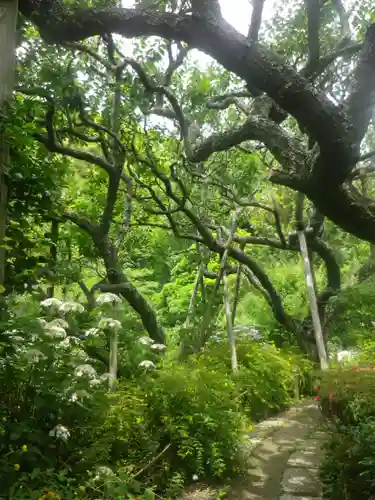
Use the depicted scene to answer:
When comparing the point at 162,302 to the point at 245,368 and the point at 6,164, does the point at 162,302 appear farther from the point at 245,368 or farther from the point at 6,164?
the point at 6,164

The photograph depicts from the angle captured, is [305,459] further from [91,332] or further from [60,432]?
[60,432]

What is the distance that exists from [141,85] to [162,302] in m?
7.99

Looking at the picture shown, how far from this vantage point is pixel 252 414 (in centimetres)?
649

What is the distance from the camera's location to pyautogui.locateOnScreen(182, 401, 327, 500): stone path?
3795 millimetres

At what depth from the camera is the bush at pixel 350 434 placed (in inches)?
123

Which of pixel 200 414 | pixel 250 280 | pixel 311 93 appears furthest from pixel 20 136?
pixel 250 280

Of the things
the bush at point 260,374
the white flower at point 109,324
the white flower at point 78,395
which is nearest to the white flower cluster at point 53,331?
the white flower at point 78,395

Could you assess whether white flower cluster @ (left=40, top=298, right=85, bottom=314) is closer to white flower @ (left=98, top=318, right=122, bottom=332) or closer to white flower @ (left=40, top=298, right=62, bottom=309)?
white flower @ (left=40, top=298, right=62, bottom=309)

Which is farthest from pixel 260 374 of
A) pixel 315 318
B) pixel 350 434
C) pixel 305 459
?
pixel 350 434

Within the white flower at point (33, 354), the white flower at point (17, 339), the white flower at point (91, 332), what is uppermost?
the white flower at point (91, 332)

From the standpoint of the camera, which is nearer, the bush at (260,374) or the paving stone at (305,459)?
the paving stone at (305,459)

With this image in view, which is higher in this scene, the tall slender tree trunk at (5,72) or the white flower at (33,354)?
the tall slender tree trunk at (5,72)

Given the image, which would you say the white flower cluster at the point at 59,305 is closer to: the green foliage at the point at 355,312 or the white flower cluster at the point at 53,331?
the white flower cluster at the point at 53,331

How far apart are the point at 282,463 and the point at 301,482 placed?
75cm
